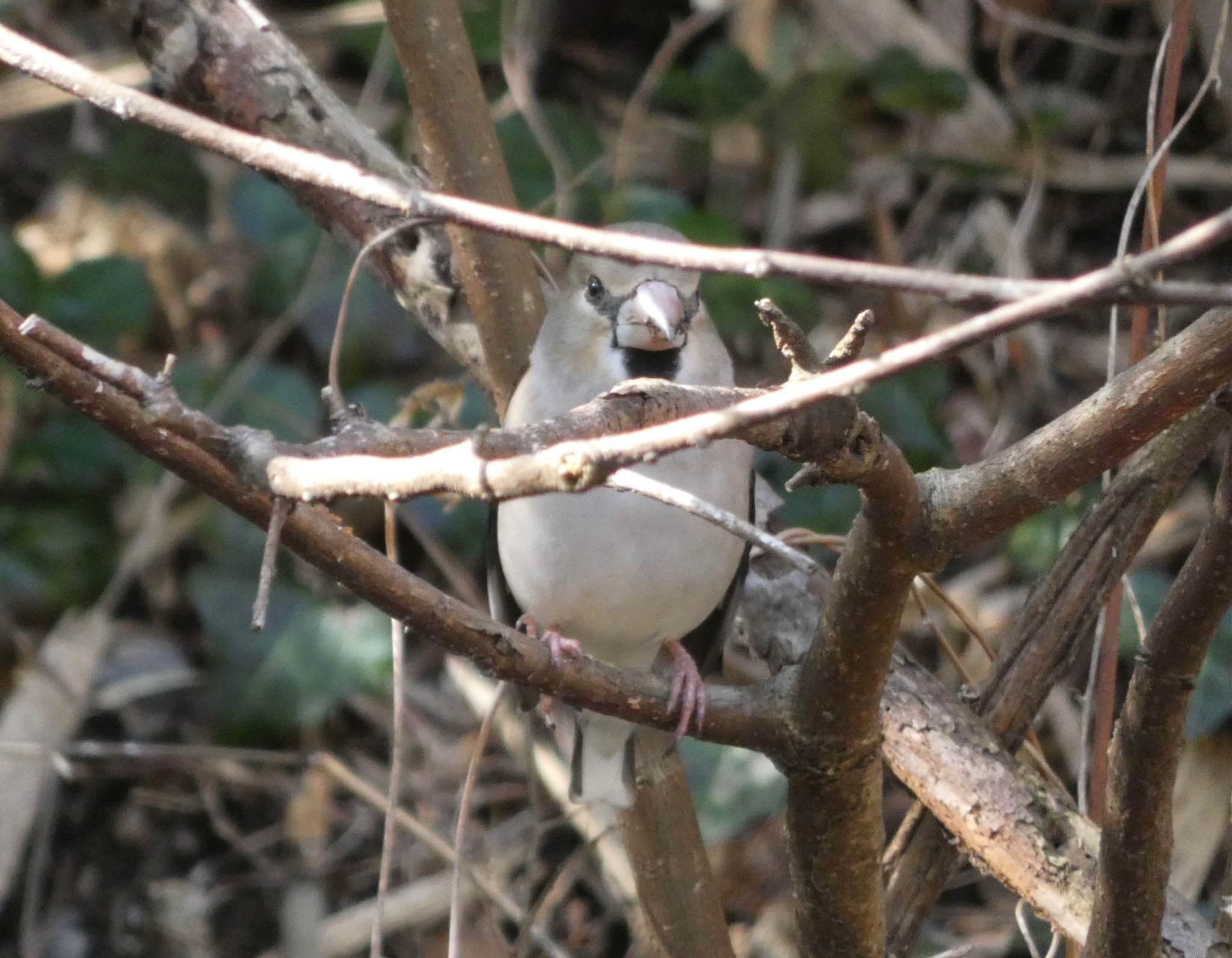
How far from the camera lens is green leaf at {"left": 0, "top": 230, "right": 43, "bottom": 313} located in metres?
4.42

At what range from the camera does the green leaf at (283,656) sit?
403cm

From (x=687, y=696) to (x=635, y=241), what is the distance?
126 cm

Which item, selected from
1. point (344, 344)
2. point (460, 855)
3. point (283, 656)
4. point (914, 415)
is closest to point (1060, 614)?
point (460, 855)

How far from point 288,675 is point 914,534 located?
2.73 m

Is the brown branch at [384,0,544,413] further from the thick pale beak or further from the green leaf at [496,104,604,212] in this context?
the green leaf at [496,104,604,212]

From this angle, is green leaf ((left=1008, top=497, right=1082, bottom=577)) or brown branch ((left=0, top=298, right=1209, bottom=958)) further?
green leaf ((left=1008, top=497, right=1082, bottom=577))

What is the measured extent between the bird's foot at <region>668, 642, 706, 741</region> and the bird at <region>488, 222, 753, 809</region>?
0.05ft

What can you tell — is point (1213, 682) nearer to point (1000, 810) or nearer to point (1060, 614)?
point (1060, 614)

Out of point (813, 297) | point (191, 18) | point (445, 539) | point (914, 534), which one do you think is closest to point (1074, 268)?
point (813, 297)

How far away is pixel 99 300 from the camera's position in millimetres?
4527

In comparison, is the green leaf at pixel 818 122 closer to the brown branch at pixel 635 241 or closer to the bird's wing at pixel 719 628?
the bird's wing at pixel 719 628

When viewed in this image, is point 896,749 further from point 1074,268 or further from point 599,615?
point 1074,268

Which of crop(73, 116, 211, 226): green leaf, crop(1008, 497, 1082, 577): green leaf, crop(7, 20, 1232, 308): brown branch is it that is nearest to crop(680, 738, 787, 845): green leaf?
crop(1008, 497, 1082, 577): green leaf

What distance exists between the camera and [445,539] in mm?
4281
